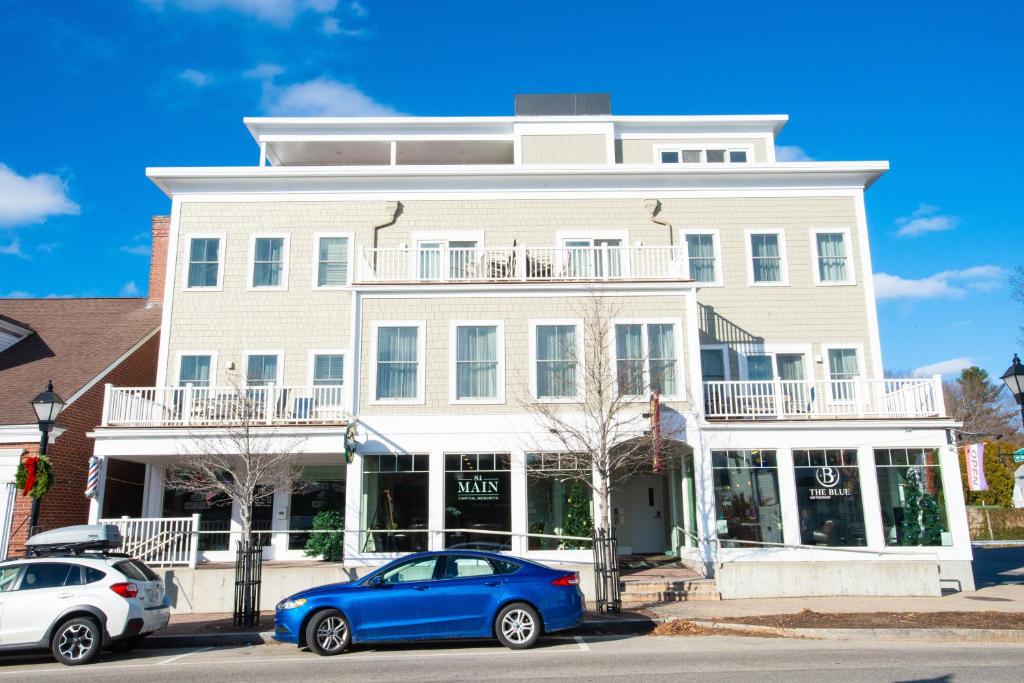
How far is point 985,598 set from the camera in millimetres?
15930

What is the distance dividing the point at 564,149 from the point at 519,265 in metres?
6.27

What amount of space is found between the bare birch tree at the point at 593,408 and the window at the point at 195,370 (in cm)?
886

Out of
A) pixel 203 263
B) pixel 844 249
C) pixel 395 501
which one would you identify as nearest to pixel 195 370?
pixel 203 263

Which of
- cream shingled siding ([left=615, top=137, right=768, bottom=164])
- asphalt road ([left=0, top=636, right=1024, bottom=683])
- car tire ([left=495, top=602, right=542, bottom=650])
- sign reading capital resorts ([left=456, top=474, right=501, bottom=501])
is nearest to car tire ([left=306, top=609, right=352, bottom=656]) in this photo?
asphalt road ([left=0, top=636, right=1024, bottom=683])

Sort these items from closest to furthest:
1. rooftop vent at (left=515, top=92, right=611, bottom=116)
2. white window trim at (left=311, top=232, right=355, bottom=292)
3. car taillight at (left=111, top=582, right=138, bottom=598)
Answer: car taillight at (left=111, top=582, right=138, bottom=598), white window trim at (left=311, top=232, right=355, bottom=292), rooftop vent at (left=515, top=92, right=611, bottom=116)

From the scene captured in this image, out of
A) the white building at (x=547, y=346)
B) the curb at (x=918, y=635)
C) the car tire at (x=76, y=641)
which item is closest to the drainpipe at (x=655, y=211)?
the white building at (x=547, y=346)

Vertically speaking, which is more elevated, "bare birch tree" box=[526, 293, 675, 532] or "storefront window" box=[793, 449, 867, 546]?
"bare birch tree" box=[526, 293, 675, 532]

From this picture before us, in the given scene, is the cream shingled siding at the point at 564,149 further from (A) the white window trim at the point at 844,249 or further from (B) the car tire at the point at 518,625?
(B) the car tire at the point at 518,625

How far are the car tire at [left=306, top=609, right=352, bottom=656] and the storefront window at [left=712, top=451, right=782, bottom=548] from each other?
9.48 meters

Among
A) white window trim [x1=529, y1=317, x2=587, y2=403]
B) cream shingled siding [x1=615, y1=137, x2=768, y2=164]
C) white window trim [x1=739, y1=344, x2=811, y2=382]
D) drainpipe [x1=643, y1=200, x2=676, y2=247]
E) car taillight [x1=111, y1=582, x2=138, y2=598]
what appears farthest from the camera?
cream shingled siding [x1=615, y1=137, x2=768, y2=164]

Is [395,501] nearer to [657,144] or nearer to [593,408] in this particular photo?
[593,408]

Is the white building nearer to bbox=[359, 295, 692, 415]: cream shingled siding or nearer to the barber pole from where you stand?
bbox=[359, 295, 692, 415]: cream shingled siding

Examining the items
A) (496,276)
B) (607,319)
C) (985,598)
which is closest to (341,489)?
(496,276)

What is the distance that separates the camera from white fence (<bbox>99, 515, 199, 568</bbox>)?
16.4 metres
